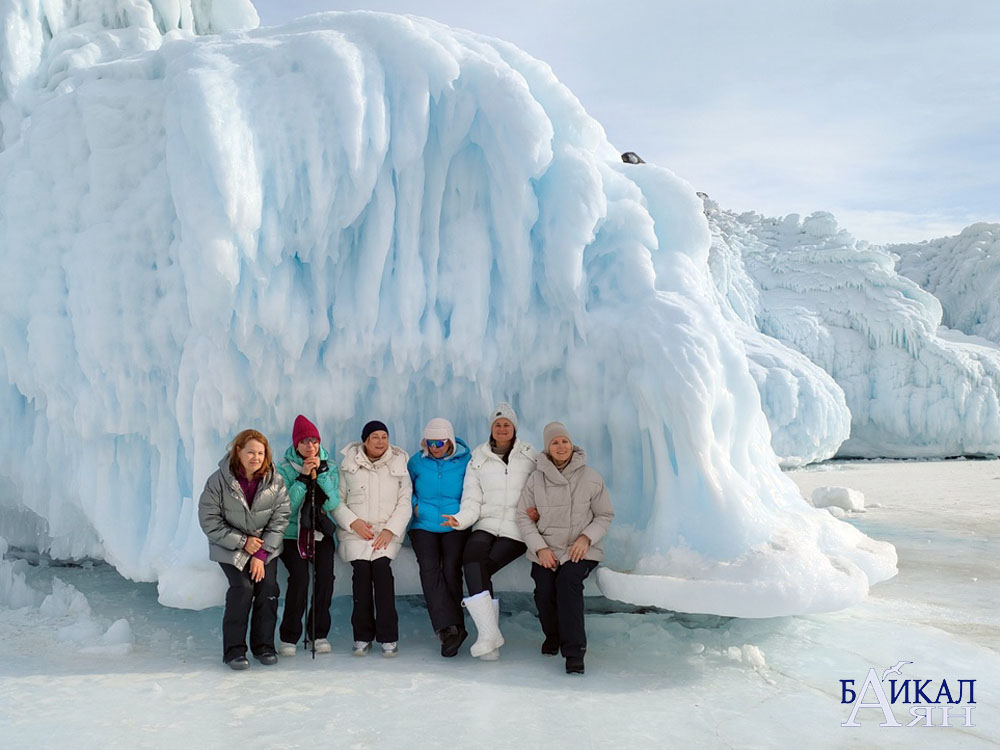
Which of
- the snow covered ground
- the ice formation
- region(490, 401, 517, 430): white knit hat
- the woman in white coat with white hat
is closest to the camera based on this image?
the snow covered ground

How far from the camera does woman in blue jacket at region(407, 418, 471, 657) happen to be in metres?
4.78

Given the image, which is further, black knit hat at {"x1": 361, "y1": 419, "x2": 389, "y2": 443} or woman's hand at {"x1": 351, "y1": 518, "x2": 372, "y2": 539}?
black knit hat at {"x1": 361, "y1": 419, "x2": 389, "y2": 443}

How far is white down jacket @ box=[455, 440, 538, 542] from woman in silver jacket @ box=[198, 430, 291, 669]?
42.9 inches

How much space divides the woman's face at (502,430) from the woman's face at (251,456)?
1.35m

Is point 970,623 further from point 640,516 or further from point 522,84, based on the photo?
point 522,84

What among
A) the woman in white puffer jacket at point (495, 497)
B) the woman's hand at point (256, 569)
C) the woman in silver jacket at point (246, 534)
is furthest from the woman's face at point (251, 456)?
the woman in white puffer jacket at point (495, 497)

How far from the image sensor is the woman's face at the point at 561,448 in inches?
185

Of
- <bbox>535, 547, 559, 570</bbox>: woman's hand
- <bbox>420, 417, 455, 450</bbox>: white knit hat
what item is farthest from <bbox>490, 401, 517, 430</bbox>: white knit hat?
<bbox>535, 547, 559, 570</bbox>: woman's hand

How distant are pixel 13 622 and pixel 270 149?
11.4 feet

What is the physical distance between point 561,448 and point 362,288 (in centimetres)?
181

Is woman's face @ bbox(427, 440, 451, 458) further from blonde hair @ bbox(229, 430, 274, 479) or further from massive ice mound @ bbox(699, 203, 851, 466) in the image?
massive ice mound @ bbox(699, 203, 851, 466)

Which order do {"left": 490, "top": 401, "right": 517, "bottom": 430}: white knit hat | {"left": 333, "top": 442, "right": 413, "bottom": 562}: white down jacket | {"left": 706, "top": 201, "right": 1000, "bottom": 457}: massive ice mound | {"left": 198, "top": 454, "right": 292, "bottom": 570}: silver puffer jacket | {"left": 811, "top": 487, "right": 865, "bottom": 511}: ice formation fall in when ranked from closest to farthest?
{"left": 198, "top": 454, "right": 292, "bottom": 570}: silver puffer jacket → {"left": 333, "top": 442, "right": 413, "bottom": 562}: white down jacket → {"left": 490, "top": 401, "right": 517, "bottom": 430}: white knit hat → {"left": 811, "top": 487, "right": 865, "bottom": 511}: ice formation → {"left": 706, "top": 201, "right": 1000, "bottom": 457}: massive ice mound

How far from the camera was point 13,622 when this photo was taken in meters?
5.32

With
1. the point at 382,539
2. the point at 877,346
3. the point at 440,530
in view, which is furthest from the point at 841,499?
the point at 877,346
